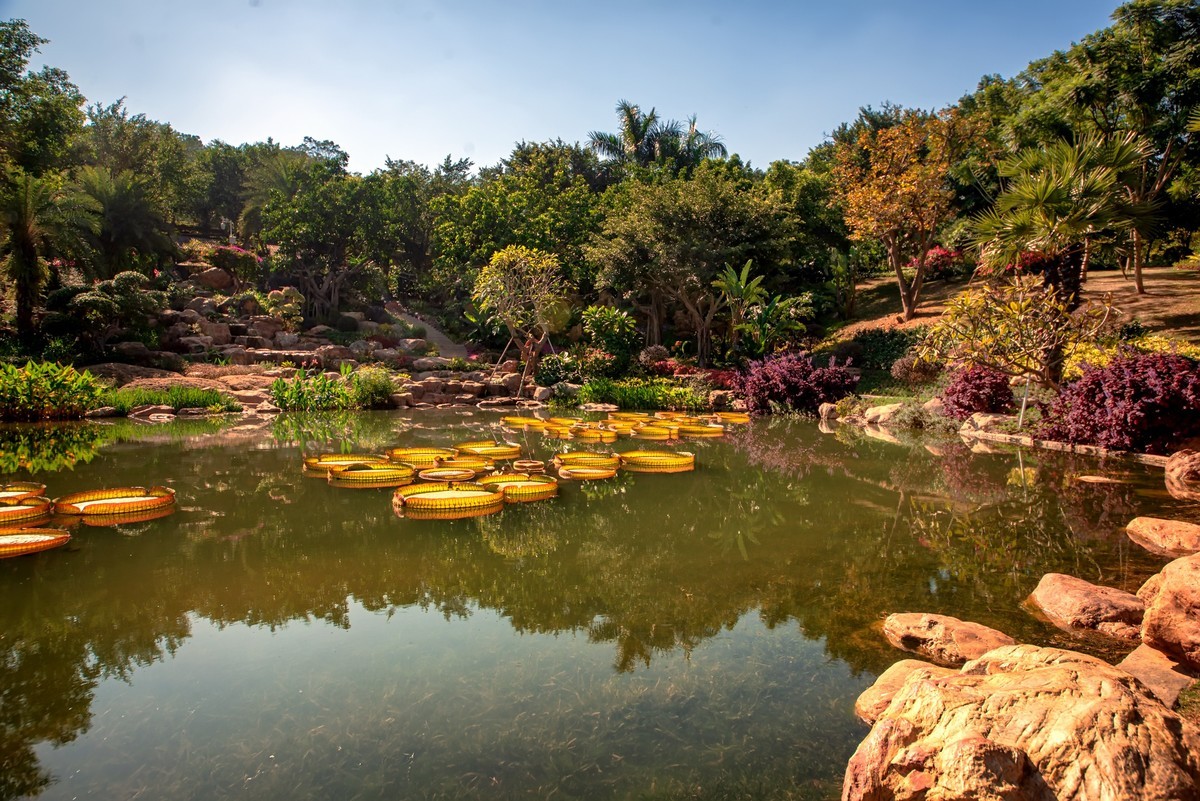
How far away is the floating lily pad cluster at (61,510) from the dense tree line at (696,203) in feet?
45.3

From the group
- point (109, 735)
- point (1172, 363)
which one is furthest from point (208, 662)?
point (1172, 363)

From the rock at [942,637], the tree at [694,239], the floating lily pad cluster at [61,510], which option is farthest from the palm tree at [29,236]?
the rock at [942,637]

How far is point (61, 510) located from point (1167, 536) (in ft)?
32.9

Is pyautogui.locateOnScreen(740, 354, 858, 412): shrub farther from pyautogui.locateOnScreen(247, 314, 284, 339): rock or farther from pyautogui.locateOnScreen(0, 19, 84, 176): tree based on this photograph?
pyautogui.locateOnScreen(0, 19, 84, 176): tree

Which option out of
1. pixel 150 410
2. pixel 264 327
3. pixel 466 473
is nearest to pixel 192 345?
pixel 264 327

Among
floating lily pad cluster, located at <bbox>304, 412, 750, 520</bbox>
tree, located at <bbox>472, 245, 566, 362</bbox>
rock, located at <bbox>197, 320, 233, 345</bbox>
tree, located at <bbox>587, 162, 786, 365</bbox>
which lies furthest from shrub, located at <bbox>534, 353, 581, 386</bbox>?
rock, located at <bbox>197, 320, 233, 345</bbox>

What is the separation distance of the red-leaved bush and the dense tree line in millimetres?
2575

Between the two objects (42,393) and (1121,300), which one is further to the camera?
(1121,300)

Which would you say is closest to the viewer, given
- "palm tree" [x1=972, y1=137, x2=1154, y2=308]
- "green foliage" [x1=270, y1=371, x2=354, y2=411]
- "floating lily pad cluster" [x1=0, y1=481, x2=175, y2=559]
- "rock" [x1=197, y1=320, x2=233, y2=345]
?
"floating lily pad cluster" [x1=0, y1=481, x2=175, y2=559]

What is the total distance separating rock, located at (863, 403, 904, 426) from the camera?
15523 millimetres

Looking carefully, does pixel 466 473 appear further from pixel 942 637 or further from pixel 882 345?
pixel 882 345

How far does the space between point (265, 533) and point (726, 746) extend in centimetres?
470

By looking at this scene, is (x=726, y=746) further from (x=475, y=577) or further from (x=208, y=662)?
(x=208, y=662)

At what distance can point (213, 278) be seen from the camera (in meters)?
29.9
